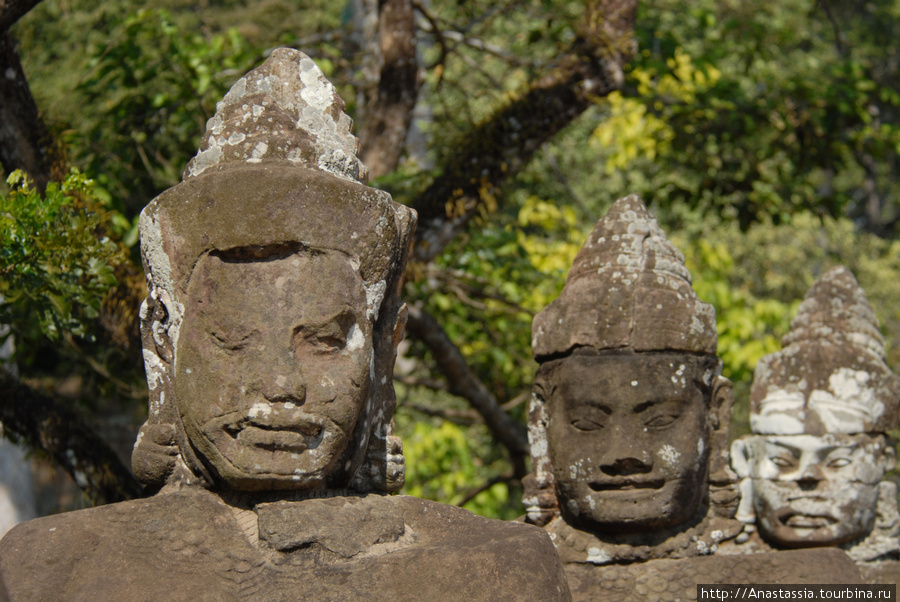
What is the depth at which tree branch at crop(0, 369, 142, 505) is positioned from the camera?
5.36 meters

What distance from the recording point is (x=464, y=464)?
A: 30.8ft

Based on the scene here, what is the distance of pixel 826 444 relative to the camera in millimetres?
4602

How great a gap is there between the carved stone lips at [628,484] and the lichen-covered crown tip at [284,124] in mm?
1536

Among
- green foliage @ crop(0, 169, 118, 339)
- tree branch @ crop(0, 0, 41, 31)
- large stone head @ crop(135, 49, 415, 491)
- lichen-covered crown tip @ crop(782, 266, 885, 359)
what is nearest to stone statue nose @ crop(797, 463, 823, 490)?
lichen-covered crown tip @ crop(782, 266, 885, 359)

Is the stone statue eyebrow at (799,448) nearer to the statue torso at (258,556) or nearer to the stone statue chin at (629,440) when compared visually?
the stone statue chin at (629,440)

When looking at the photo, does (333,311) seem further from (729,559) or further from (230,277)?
(729,559)

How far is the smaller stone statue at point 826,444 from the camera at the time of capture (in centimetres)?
454

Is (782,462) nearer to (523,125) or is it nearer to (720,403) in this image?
(720,403)

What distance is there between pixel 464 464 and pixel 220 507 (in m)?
6.39

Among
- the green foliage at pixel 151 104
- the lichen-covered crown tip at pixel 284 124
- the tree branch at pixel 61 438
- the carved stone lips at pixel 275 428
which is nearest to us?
the carved stone lips at pixel 275 428

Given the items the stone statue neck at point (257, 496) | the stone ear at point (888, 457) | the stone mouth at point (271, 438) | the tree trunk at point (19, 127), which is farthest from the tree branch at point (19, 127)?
the stone ear at point (888, 457)

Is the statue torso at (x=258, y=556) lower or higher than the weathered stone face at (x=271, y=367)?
lower

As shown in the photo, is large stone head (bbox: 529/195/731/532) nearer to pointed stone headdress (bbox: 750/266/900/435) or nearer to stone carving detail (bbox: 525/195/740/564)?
stone carving detail (bbox: 525/195/740/564)

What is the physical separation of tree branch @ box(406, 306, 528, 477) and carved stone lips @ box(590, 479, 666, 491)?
2.74 m
